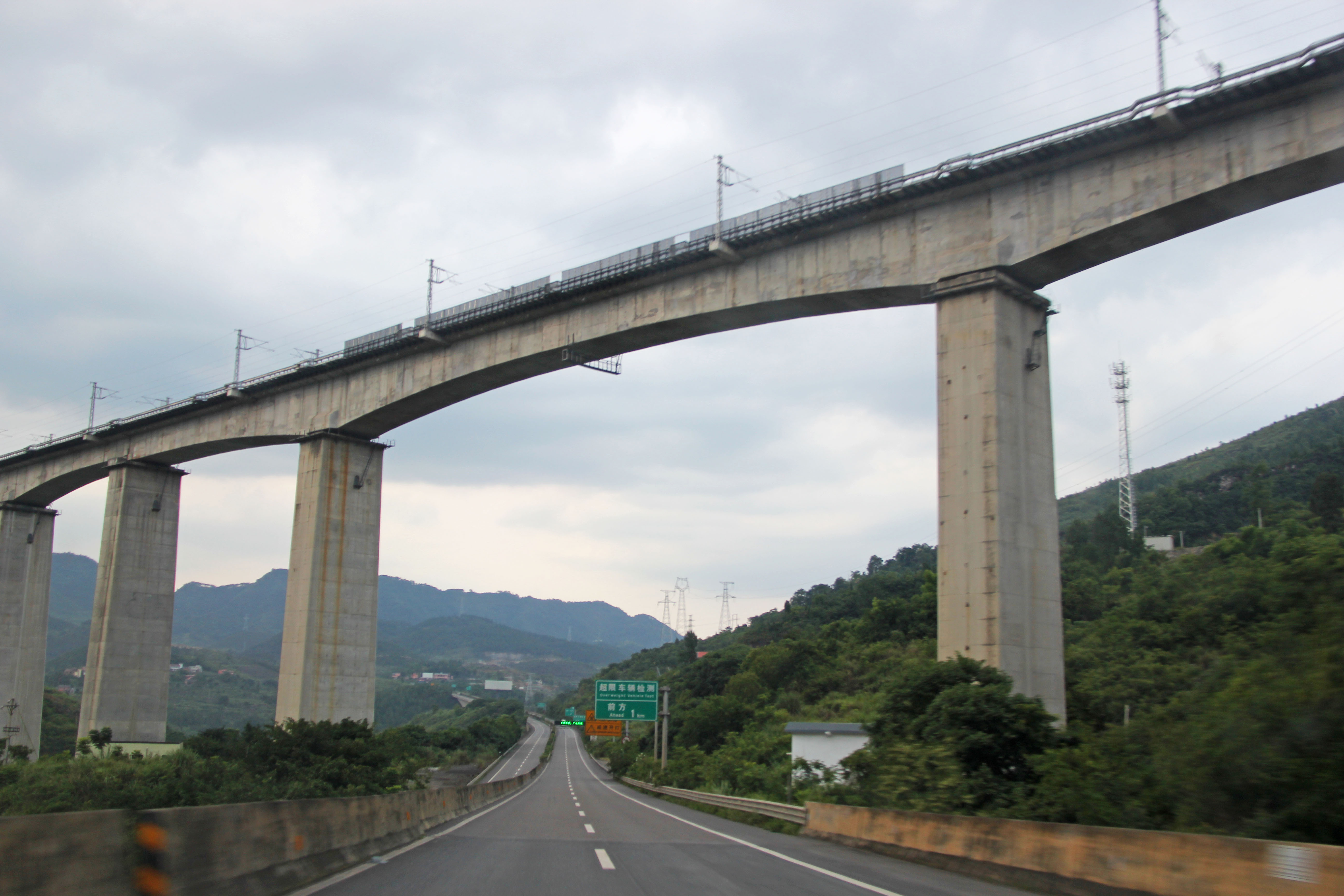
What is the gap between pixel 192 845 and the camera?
9102mm

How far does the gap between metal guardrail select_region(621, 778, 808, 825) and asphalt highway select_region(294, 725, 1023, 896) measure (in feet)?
2.38

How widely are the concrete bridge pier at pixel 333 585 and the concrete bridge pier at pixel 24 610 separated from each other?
88.3ft

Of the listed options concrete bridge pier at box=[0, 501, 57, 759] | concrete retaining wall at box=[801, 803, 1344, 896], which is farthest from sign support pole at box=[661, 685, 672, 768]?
concrete retaining wall at box=[801, 803, 1344, 896]

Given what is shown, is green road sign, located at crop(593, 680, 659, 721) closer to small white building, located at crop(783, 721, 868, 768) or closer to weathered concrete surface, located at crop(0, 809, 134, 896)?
small white building, located at crop(783, 721, 868, 768)

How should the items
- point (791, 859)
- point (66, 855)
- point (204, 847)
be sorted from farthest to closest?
point (791, 859) < point (204, 847) < point (66, 855)

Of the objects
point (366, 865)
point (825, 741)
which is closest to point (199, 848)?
point (366, 865)

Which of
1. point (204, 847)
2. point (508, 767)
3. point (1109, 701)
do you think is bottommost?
point (508, 767)

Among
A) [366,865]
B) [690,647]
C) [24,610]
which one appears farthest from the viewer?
[690,647]

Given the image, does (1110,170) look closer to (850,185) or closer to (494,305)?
(850,185)

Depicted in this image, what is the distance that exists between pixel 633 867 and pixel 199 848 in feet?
21.6

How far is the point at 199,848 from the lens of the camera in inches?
363

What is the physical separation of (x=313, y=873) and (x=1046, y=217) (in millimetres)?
20216

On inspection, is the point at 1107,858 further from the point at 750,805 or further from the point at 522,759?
the point at 522,759

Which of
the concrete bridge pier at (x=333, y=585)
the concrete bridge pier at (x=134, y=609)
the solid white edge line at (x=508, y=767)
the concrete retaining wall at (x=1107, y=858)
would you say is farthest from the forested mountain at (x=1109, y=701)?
the concrete bridge pier at (x=134, y=609)
